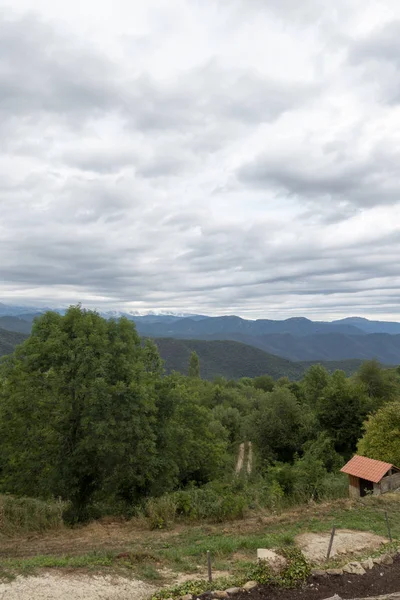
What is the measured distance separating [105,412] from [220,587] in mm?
9237

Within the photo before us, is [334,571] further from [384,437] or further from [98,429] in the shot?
[384,437]

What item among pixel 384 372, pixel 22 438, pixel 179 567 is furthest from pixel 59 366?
pixel 384 372

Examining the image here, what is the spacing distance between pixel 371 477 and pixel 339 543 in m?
12.6

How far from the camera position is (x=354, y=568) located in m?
9.54

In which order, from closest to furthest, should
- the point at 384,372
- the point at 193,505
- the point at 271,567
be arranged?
1. the point at 271,567
2. the point at 193,505
3. the point at 384,372

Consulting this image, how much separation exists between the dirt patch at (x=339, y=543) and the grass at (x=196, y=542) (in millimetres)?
394

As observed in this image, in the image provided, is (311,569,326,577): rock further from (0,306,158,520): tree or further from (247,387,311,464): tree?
(247,387,311,464): tree

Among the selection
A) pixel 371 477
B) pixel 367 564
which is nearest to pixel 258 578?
pixel 367 564

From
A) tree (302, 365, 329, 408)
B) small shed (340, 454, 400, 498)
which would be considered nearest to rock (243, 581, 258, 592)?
small shed (340, 454, 400, 498)

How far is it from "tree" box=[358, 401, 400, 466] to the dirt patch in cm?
1858

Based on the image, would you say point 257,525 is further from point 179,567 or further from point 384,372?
point 384,372

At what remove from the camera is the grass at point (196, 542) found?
928cm

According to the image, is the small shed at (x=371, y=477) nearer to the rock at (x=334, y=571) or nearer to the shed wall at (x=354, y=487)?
the shed wall at (x=354, y=487)

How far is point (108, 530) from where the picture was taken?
13172 millimetres
